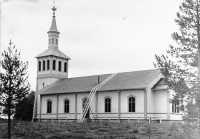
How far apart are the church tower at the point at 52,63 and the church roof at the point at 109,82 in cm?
159

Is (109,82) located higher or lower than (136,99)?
higher

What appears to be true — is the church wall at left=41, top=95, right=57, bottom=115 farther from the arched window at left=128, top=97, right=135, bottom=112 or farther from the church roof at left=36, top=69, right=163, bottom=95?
the arched window at left=128, top=97, right=135, bottom=112

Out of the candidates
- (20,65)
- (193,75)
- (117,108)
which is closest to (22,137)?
(20,65)

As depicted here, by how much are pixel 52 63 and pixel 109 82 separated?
1198 centimetres

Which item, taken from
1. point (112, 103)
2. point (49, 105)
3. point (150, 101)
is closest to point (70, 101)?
point (49, 105)

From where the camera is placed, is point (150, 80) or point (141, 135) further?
point (150, 80)

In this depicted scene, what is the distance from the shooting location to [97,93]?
38531 millimetres

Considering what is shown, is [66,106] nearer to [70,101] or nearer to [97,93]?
[70,101]

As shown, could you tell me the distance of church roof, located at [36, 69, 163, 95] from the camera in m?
35.6

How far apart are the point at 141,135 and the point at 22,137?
310 inches

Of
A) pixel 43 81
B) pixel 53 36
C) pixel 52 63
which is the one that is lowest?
pixel 43 81

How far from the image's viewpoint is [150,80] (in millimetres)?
34875

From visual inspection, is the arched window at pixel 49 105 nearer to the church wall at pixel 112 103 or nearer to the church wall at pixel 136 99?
the church wall at pixel 112 103

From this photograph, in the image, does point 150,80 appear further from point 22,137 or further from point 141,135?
point 22,137
